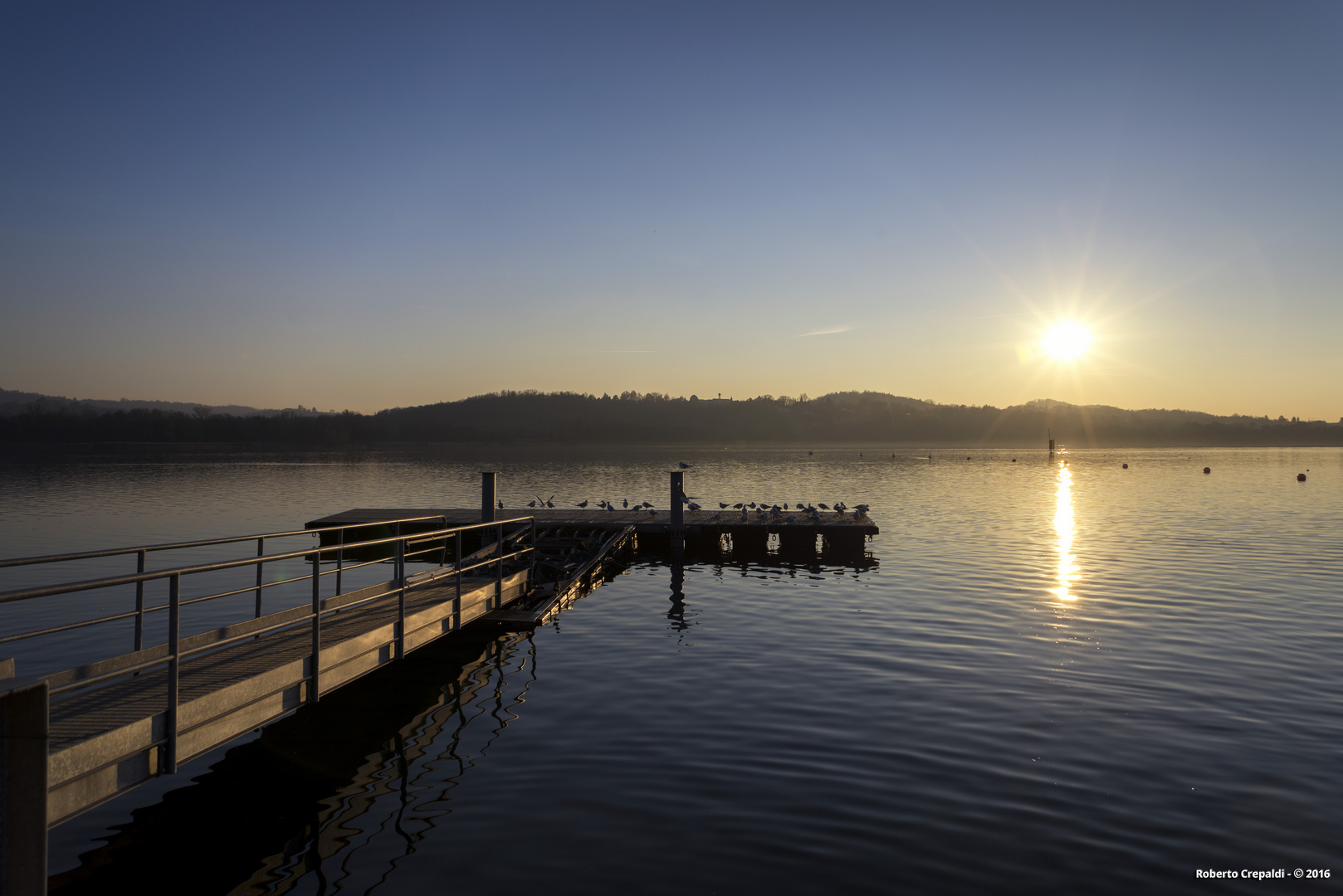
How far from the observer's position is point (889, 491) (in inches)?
2180

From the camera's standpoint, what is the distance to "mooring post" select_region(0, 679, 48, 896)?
12.9ft

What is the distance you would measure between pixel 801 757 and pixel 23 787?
675 cm

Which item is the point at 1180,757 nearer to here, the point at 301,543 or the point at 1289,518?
the point at 301,543

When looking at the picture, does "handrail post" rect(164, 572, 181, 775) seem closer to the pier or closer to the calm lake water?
the pier

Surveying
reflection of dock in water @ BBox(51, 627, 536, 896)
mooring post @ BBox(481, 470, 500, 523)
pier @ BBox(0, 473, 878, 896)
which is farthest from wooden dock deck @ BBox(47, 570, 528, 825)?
mooring post @ BBox(481, 470, 500, 523)

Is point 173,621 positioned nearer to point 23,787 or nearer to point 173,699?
point 173,699

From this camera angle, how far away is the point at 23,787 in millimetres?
3984

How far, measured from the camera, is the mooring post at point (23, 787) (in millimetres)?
3928

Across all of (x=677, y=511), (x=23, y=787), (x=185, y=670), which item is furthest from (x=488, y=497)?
(x=23, y=787)

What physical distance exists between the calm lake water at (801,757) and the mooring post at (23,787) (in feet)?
8.14

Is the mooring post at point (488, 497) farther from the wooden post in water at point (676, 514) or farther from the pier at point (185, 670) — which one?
the wooden post in water at point (676, 514)

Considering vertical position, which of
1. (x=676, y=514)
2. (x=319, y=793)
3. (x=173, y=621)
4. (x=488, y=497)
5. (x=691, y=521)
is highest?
(x=488, y=497)

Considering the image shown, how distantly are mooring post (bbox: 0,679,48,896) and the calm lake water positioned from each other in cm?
248

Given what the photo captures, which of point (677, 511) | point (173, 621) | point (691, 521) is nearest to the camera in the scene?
point (173, 621)
